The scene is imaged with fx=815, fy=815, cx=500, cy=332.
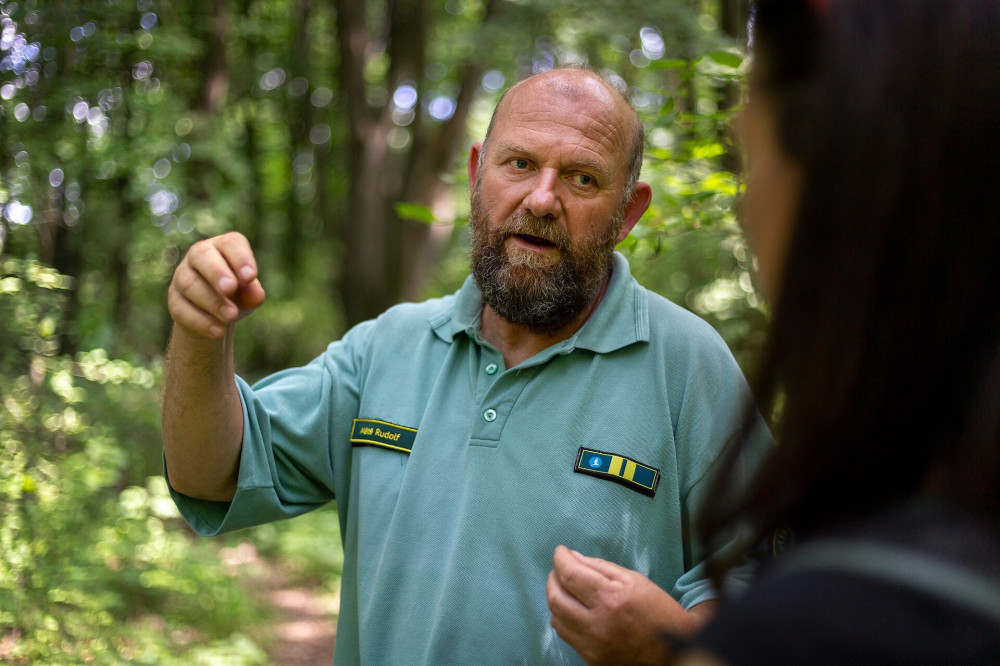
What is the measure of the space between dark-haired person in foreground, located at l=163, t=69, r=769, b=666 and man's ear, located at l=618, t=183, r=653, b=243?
0.04 ft

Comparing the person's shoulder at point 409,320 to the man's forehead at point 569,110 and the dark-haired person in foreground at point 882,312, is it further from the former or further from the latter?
the dark-haired person in foreground at point 882,312

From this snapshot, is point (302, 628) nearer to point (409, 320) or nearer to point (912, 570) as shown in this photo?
point (409, 320)

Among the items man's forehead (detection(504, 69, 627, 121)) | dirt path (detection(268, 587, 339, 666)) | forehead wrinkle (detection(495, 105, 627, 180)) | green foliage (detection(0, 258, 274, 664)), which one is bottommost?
dirt path (detection(268, 587, 339, 666))

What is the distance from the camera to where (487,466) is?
1.97 metres

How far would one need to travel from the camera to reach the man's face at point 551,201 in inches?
85.0

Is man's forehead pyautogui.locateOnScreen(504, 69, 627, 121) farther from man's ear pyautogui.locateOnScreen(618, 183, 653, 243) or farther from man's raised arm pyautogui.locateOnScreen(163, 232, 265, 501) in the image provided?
man's raised arm pyautogui.locateOnScreen(163, 232, 265, 501)

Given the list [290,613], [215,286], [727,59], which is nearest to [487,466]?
[215,286]

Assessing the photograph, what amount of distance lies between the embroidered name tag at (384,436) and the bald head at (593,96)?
819 mm

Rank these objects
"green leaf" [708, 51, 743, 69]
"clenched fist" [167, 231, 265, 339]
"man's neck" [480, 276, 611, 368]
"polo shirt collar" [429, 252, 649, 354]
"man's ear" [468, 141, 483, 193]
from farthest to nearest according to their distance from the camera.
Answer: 1. "green leaf" [708, 51, 743, 69]
2. "man's ear" [468, 141, 483, 193]
3. "man's neck" [480, 276, 611, 368]
4. "polo shirt collar" [429, 252, 649, 354]
5. "clenched fist" [167, 231, 265, 339]

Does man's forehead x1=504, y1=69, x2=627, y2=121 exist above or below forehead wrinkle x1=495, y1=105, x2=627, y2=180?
above

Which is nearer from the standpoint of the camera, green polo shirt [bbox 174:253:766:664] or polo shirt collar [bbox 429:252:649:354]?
green polo shirt [bbox 174:253:766:664]

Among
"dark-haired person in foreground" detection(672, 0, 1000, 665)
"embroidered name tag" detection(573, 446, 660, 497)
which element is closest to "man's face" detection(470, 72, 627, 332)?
"embroidered name tag" detection(573, 446, 660, 497)

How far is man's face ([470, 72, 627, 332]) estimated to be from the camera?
216 centimetres

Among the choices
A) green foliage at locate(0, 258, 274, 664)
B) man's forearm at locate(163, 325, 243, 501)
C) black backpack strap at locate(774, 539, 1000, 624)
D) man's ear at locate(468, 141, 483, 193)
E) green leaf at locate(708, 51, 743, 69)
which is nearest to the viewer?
black backpack strap at locate(774, 539, 1000, 624)
